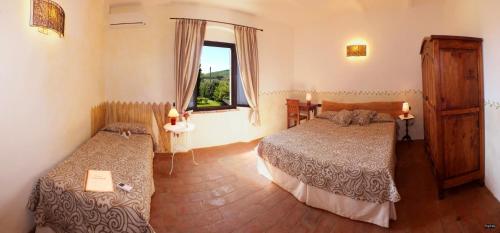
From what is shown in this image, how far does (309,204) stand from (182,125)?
1986mm

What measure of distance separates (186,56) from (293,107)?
→ 2.25 meters

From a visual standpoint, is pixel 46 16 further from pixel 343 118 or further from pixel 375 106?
pixel 375 106

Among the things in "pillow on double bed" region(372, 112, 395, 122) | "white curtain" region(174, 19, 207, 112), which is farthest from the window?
"pillow on double bed" region(372, 112, 395, 122)

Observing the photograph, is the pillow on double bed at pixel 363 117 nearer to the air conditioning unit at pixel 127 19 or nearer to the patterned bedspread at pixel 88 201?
the patterned bedspread at pixel 88 201

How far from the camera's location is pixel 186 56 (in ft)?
13.7

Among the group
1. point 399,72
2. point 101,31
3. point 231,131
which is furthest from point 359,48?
point 101,31

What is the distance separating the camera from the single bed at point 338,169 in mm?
2072

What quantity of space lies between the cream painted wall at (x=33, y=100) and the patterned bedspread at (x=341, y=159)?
6.98 feet

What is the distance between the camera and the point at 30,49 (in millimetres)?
1990

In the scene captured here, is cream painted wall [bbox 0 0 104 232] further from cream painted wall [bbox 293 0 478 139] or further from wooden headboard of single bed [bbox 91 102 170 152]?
cream painted wall [bbox 293 0 478 139]

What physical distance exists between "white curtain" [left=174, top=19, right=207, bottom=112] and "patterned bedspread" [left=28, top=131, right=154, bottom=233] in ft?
6.53

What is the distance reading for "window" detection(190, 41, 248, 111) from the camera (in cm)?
457

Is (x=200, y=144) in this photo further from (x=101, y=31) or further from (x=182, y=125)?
(x=101, y=31)

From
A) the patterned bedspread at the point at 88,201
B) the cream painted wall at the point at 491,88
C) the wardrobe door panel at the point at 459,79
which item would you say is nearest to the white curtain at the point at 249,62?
the patterned bedspread at the point at 88,201
